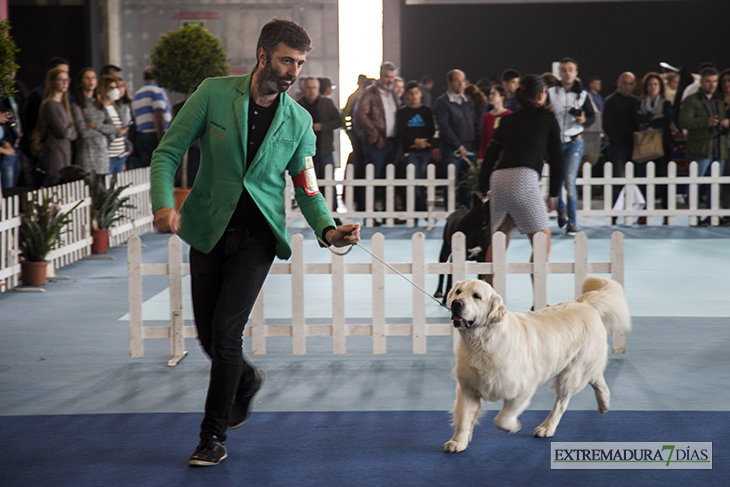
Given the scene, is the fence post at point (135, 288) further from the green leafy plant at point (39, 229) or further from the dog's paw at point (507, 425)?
the green leafy plant at point (39, 229)

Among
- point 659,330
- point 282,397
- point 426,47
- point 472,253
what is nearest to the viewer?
point 282,397

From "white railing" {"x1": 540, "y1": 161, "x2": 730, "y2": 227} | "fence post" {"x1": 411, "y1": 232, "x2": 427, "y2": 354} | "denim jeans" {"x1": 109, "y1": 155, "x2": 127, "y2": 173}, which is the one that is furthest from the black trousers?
"white railing" {"x1": 540, "y1": 161, "x2": 730, "y2": 227}

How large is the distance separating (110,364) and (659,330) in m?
3.53

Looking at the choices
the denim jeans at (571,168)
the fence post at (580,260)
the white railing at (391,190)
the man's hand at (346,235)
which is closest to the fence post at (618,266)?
the fence post at (580,260)

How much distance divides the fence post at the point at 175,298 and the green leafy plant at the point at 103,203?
170 inches

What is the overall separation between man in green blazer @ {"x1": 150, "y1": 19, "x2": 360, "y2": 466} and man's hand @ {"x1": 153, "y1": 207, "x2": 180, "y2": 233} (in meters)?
0.06

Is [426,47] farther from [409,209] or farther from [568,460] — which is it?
[568,460]

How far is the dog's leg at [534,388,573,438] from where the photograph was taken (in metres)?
3.50

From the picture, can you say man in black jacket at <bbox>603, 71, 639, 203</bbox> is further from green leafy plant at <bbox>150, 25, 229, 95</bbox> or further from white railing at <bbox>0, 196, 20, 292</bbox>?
white railing at <bbox>0, 196, 20, 292</bbox>

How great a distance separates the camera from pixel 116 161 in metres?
9.98

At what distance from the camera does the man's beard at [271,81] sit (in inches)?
124

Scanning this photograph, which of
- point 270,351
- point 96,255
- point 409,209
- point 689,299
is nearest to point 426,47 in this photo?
point 409,209

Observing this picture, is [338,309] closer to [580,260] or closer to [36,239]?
[580,260]

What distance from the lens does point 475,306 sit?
320cm
